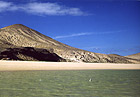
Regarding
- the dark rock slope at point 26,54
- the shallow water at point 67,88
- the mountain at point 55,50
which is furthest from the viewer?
the mountain at point 55,50

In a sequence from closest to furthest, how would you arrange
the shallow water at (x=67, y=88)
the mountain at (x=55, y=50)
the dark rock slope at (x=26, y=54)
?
the shallow water at (x=67, y=88), the dark rock slope at (x=26, y=54), the mountain at (x=55, y=50)

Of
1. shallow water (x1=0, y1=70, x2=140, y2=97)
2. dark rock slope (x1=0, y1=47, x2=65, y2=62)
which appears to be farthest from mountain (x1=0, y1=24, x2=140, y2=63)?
shallow water (x1=0, y1=70, x2=140, y2=97)

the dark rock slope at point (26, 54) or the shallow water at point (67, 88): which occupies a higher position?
the dark rock slope at point (26, 54)

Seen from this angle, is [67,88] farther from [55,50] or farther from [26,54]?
[55,50]

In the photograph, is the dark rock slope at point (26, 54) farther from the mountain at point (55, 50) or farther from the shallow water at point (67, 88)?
the shallow water at point (67, 88)

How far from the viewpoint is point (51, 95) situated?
10039 mm

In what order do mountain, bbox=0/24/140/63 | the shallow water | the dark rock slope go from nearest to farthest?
the shallow water, the dark rock slope, mountain, bbox=0/24/140/63

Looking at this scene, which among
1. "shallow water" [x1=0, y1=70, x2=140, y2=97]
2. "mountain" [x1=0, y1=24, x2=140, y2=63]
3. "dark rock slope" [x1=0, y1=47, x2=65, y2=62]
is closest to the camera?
"shallow water" [x1=0, y1=70, x2=140, y2=97]

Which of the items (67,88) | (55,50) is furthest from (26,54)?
(67,88)

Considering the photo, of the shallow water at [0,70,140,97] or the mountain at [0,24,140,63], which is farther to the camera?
the mountain at [0,24,140,63]

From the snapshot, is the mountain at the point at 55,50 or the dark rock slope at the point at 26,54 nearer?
the dark rock slope at the point at 26,54

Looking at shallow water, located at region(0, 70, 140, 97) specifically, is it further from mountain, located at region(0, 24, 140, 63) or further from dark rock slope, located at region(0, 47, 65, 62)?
mountain, located at region(0, 24, 140, 63)

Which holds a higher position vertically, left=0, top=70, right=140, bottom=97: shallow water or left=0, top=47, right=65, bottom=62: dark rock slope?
left=0, top=47, right=65, bottom=62: dark rock slope

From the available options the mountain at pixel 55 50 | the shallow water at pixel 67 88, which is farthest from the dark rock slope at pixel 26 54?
the shallow water at pixel 67 88
